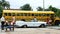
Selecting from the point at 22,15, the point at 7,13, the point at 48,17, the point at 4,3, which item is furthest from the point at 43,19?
the point at 4,3

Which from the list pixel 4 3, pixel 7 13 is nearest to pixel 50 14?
pixel 7 13

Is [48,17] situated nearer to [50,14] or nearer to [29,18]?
[50,14]

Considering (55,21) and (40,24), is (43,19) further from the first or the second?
(40,24)

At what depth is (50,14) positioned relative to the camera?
3884cm

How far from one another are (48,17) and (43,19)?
898 millimetres

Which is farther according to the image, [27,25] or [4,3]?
[4,3]

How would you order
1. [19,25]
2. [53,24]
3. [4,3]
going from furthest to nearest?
[4,3] < [53,24] < [19,25]

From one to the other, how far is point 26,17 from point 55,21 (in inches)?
188

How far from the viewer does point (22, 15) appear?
3809 centimetres

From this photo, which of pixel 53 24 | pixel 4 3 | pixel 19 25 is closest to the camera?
pixel 19 25

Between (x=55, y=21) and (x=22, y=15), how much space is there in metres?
5.47

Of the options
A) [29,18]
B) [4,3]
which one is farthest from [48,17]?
[4,3]

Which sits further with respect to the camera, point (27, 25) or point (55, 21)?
point (55, 21)

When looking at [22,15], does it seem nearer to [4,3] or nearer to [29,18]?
[29,18]
